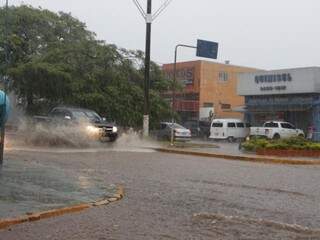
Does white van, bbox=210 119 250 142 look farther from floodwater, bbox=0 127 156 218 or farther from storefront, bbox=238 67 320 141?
floodwater, bbox=0 127 156 218

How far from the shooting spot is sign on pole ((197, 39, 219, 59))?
37.3 meters

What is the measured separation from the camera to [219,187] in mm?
14992

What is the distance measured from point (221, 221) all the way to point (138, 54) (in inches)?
1336

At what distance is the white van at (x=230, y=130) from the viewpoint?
51.7 metres

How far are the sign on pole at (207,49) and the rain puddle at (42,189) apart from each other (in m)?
21.1

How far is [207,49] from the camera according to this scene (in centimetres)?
3762

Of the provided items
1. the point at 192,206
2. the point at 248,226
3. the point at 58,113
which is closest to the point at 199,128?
the point at 58,113

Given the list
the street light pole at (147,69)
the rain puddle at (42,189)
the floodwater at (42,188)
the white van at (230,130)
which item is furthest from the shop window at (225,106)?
the rain puddle at (42,189)

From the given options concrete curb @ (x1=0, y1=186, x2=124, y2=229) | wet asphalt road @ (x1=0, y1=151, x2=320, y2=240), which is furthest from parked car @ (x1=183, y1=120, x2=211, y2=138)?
concrete curb @ (x1=0, y1=186, x2=124, y2=229)

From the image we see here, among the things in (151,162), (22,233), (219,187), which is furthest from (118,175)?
(22,233)

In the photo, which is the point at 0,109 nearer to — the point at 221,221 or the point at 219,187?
the point at 219,187

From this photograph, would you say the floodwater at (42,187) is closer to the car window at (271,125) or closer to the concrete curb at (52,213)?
the concrete curb at (52,213)

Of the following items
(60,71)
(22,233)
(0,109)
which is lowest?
(22,233)

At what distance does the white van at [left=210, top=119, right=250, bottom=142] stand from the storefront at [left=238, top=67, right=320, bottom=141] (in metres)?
2.92
